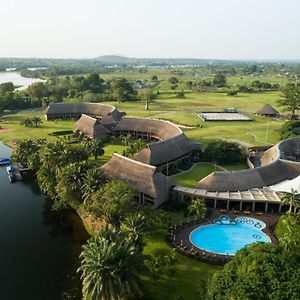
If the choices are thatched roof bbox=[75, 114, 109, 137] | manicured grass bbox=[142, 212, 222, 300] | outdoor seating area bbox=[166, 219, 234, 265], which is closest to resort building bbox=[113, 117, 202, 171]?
thatched roof bbox=[75, 114, 109, 137]

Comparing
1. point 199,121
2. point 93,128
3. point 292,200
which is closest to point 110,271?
point 292,200

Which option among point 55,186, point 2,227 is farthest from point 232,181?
point 2,227

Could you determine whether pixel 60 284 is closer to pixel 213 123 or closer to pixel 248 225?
pixel 248 225

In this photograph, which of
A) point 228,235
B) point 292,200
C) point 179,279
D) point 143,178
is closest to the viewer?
point 179,279

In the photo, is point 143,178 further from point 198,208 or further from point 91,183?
point 198,208

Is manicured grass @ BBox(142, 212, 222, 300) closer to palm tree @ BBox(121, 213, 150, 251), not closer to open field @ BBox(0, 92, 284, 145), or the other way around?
palm tree @ BBox(121, 213, 150, 251)
